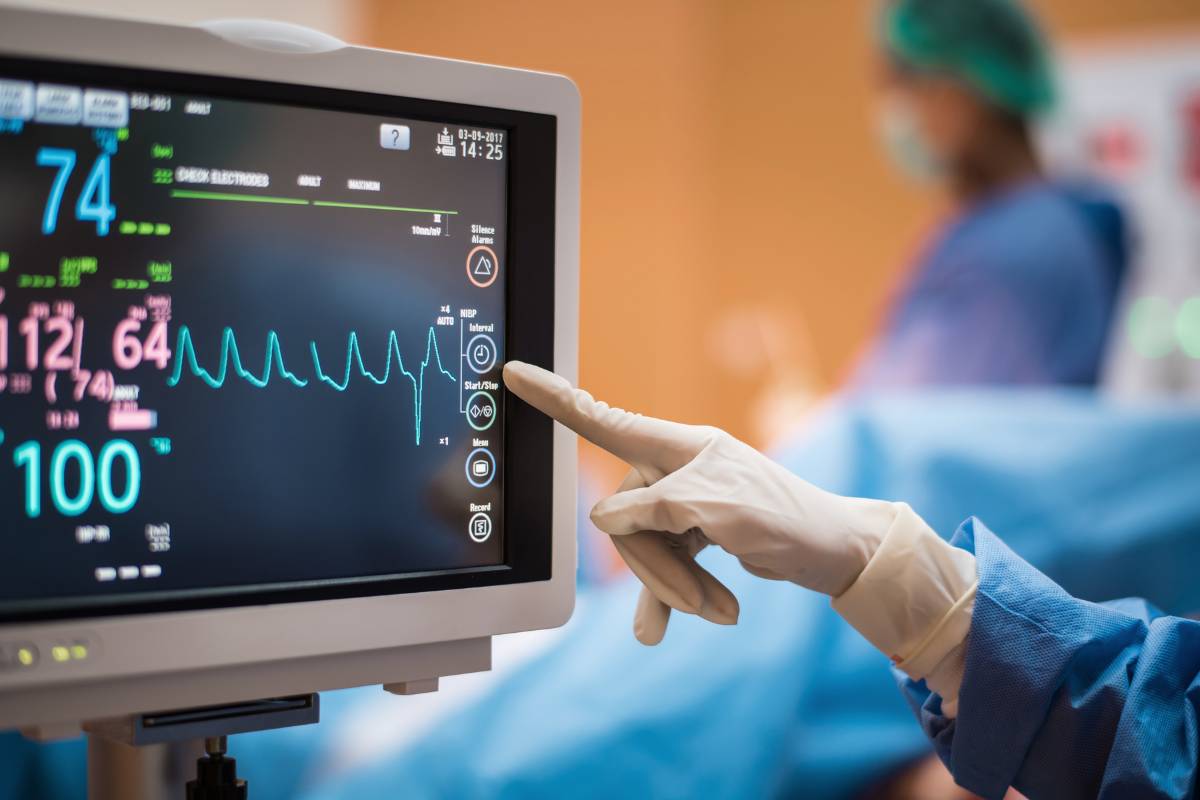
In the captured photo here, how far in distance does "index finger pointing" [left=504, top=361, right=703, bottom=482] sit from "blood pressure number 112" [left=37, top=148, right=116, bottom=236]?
0.28m

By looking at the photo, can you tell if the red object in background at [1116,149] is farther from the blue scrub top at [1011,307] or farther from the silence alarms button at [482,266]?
the silence alarms button at [482,266]

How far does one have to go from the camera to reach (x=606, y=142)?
352 cm

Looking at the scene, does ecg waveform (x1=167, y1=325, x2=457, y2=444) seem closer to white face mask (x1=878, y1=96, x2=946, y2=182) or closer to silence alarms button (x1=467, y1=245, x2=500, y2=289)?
silence alarms button (x1=467, y1=245, x2=500, y2=289)

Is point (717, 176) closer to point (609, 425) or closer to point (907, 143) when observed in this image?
point (907, 143)

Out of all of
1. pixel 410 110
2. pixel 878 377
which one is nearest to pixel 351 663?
pixel 410 110

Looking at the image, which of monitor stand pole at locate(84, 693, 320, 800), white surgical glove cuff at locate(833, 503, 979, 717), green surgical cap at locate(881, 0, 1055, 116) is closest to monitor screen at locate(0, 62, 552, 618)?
monitor stand pole at locate(84, 693, 320, 800)

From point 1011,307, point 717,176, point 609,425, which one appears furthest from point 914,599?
point 717,176

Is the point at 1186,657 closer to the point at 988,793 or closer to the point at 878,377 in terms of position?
the point at 988,793

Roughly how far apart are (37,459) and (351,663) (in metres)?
0.24

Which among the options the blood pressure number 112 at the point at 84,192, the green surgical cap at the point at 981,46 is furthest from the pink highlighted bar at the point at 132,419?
the green surgical cap at the point at 981,46

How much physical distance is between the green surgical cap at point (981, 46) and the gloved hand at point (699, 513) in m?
2.14

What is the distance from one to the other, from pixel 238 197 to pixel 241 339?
0.09 metres

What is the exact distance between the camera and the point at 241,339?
68cm

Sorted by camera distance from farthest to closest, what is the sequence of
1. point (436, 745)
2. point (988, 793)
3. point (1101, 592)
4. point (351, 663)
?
1. point (1101, 592)
2. point (436, 745)
3. point (988, 793)
4. point (351, 663)
